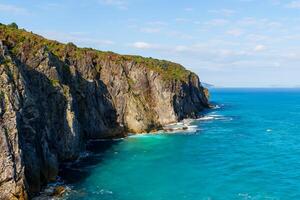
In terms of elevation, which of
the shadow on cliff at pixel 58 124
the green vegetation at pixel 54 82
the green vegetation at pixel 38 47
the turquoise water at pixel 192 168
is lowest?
the turquoise water at pixel 192 168

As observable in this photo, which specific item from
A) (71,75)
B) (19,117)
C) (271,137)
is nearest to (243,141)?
(271,137)

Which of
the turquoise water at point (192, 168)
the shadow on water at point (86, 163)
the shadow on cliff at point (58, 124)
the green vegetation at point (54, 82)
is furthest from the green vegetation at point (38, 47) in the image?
the turquoise water at point (192, 168)

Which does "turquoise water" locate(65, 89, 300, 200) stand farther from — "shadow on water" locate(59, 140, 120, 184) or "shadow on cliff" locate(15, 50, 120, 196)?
"shadow on cliff" locate(15, 50, 120, 196)

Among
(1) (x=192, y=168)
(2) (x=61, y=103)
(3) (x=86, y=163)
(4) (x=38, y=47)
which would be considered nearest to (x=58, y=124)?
(2) (x=61, y=103)

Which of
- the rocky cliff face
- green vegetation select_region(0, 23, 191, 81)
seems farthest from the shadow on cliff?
green vegetation select_region(0, 23, 191, 81)

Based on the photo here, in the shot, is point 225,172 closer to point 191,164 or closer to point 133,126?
point 191,164

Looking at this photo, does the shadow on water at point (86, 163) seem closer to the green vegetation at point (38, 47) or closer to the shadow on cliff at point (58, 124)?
the shadow on cliff at point (58, 124)
